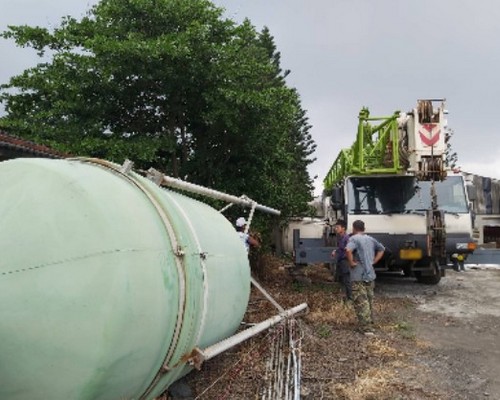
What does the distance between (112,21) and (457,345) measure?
11.1 m

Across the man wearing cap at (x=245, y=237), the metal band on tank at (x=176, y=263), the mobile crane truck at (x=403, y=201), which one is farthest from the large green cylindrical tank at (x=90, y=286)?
the mobile crane truck at (x=403, y=201)

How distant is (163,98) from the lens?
12.8m

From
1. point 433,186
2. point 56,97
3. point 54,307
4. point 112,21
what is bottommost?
point 54,307

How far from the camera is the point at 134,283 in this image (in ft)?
8.97

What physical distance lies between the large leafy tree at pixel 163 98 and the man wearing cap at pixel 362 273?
504cm

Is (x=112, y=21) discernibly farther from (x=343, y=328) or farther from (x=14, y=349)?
(x=14, y=349)

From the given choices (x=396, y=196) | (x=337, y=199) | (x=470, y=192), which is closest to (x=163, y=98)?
(x=337, y=199)

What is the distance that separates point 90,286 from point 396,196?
28.2ft

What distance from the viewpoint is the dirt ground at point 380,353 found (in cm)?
473

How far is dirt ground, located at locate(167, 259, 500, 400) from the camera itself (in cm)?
473

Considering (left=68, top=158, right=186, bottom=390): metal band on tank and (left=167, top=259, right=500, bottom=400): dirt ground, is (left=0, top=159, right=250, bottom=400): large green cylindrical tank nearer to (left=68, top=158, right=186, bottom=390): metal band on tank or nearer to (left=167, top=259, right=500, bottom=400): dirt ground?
(left=68, top=158, right=186, bottom=390): metal band on tank

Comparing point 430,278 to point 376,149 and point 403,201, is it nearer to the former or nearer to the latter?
point 403,201

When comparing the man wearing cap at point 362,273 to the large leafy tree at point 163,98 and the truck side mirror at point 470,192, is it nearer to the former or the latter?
the truck side mirror at point 470,192

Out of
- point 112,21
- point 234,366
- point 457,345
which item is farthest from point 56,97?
point 457,345
